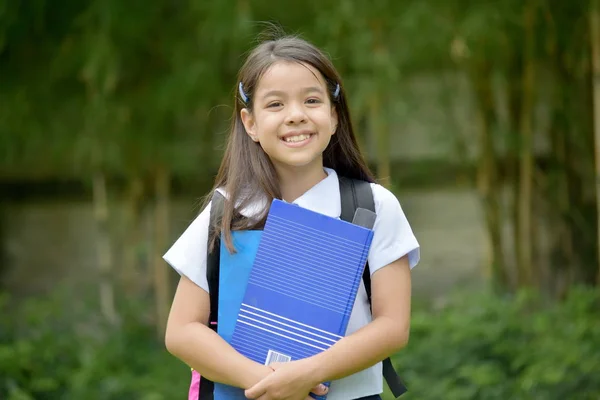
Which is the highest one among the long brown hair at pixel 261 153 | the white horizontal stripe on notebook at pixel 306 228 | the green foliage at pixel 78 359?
the long brown hair at pixel 261 153

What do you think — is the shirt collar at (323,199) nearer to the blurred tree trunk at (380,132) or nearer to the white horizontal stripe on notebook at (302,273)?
the white horizontal stripe on notebook at (302,273)

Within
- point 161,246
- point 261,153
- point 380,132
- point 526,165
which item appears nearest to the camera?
point 261,153

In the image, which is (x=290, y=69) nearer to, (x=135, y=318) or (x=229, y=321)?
(x=229, y=321)

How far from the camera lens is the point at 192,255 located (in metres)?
1.57

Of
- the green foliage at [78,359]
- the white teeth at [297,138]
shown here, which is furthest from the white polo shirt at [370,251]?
the green foliage at [78,359]

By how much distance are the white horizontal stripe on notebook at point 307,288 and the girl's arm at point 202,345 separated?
0.38 ft

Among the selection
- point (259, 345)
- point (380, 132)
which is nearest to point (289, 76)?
point (259, 345)

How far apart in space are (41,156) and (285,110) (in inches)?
204

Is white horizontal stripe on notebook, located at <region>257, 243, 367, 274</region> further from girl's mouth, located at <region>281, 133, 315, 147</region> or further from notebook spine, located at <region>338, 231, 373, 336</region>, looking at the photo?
girl's mouth, located at <region>281, 133, 315, 147</region>

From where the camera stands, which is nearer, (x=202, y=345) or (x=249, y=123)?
(x=202, y=345)

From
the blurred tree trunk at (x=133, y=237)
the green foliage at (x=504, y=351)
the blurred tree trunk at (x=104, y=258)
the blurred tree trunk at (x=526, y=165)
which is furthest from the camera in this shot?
the blurred tree trunk at (x=133, y=237)

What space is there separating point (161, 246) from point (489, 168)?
6.57 ft

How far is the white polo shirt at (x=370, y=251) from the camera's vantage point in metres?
1.56

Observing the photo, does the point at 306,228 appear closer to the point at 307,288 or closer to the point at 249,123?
the point at 307,288
